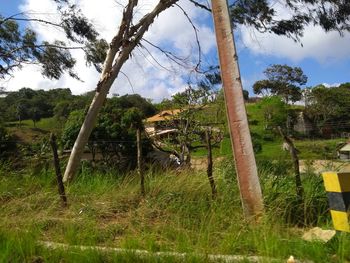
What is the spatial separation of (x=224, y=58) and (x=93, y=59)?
314 inches

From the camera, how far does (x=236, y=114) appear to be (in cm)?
689

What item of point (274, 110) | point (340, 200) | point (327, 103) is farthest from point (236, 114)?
point (327, 103)

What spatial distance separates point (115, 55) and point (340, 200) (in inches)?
267

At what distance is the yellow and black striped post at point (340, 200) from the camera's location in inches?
203

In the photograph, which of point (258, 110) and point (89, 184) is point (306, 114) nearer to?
point (258, 110)

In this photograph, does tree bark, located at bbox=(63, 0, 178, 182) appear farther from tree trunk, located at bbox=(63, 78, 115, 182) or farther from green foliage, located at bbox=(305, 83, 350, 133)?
green foliage, located at bbox=(305, 83, 350, 133)

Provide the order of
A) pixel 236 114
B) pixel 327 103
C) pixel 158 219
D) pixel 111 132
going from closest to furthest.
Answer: pixel 158 219 < pixel 236 114 < pixel 111 132 < pixel 327 103

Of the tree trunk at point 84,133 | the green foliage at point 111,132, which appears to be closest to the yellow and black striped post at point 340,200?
the tree trunk at point 84,133

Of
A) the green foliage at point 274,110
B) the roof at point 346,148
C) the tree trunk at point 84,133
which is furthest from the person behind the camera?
the green foliage at point 274,110

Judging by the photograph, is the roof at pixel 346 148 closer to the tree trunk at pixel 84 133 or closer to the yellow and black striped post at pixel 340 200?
the tree trunk at pixel 84 133

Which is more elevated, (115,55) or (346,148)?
(115,55)

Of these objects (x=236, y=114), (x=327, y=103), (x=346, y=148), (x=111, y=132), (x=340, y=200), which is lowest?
(x=340, y=200)

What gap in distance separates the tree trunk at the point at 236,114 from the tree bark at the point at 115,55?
4.00m

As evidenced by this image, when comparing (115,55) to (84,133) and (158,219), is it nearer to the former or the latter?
(84,133)
